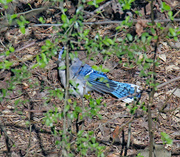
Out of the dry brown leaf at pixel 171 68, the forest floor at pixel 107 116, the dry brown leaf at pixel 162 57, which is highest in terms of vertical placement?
the dry brown leaf at pixel 162 57

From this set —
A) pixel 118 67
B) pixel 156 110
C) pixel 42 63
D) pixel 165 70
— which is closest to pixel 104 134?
pixel 156 110

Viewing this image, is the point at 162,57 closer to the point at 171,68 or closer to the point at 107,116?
the point at 171,68

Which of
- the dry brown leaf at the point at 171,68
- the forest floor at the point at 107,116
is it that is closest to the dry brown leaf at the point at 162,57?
the forest floor at the point at 107,116

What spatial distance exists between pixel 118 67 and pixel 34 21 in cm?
143

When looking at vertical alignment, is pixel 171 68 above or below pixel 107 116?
above

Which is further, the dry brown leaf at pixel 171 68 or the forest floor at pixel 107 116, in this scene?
the dry brown leaf at pixel 171 68

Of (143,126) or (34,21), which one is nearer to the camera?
(143,126)

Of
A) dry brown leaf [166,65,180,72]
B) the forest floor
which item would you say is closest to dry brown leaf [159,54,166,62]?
the forest floor

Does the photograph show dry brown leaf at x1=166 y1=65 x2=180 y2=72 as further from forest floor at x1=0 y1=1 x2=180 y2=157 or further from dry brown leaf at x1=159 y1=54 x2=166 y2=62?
dry brown leaf at x1=159 y1=54 x2=166 y2=62

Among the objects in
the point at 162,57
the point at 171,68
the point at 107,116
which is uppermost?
the point at 162,57

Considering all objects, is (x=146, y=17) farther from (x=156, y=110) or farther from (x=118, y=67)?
(x=156, y=110)

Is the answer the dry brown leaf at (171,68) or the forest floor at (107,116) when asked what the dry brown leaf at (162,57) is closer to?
the forest floor at (107,116)

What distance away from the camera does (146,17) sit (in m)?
3.76

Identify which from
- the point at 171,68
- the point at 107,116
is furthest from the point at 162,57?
the point at 107,116
